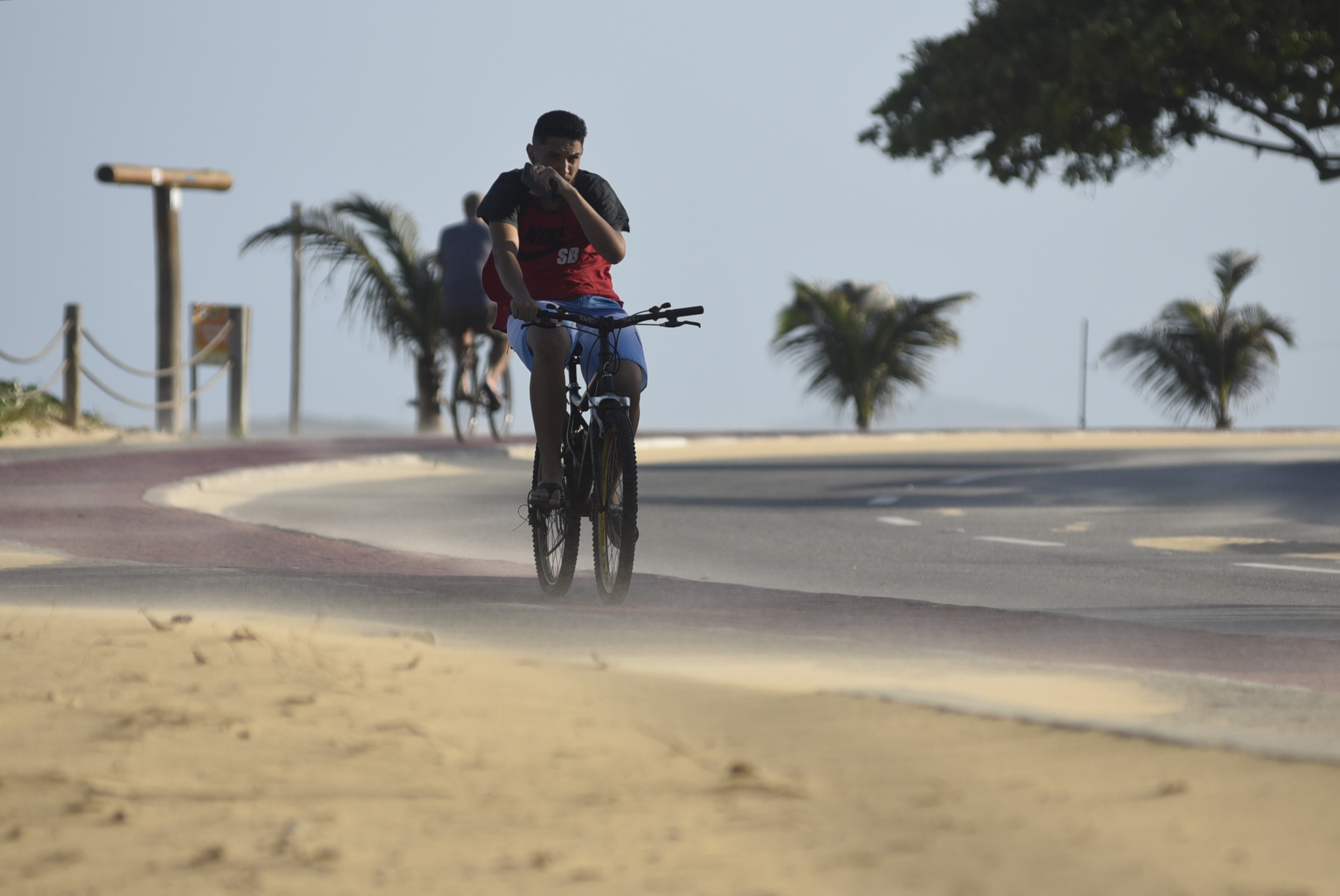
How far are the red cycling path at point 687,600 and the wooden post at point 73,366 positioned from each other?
889 cm

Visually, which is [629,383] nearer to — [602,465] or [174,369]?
[602,465]

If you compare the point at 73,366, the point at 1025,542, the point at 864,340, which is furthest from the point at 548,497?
the point at 864,340

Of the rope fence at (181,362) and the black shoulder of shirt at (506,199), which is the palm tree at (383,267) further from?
the black shoulder of shirt at (506,199)

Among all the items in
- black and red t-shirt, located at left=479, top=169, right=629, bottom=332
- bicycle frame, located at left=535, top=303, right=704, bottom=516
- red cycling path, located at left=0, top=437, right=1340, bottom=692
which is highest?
black and red t-shirt, located at left=479, top=169, right=629, bottom=332

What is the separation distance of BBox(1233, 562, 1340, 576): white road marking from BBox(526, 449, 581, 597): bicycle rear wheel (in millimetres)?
4035

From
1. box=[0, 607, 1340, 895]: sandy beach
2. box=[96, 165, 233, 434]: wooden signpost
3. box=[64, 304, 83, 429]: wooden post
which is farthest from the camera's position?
box=[96, 165, 233, 434]: wooden signpost

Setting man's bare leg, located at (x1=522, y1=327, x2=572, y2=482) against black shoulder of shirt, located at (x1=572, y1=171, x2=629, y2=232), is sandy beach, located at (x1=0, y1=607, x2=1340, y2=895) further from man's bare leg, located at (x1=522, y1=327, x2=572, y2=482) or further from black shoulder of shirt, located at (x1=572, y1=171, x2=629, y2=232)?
black shoulder of shirt, located at (x1=572, y1=171, x2=629, y2=232)

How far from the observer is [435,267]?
26812 mm

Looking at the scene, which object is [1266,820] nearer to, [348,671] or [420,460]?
[348,671]

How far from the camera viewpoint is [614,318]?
21.9 ft

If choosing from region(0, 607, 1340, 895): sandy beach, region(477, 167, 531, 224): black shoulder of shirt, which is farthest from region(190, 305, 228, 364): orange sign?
region(0, 607, 1340, 895): sandy beach

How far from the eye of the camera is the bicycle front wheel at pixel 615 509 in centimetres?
659

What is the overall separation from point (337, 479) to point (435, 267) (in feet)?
36.6

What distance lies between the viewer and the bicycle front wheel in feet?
21.6
